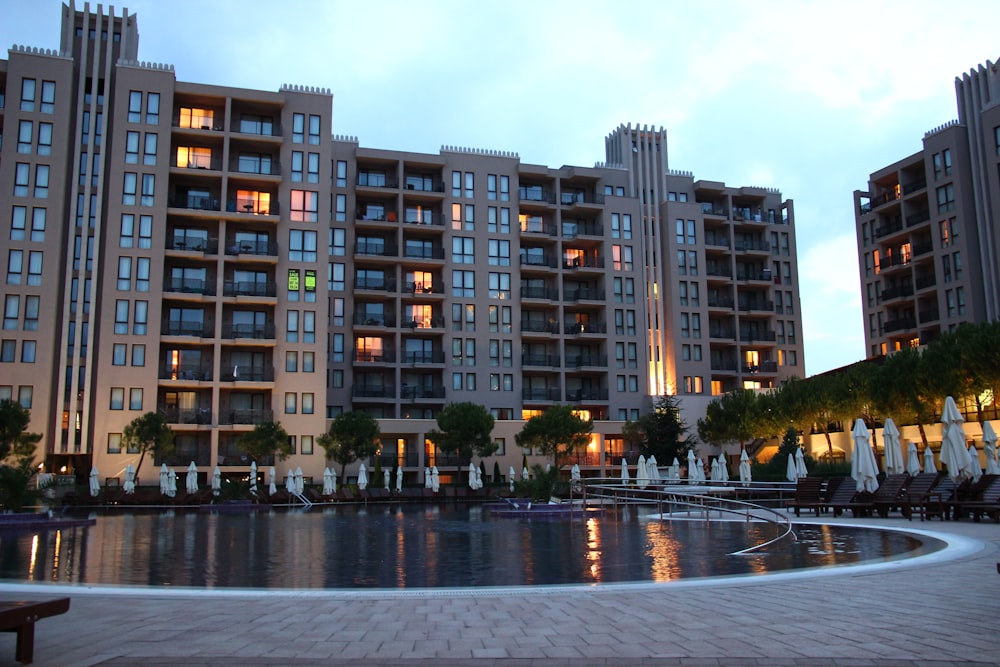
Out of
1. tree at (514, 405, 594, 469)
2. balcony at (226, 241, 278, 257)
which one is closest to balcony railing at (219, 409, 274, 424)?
balcony at (226, 241, 278, 257)

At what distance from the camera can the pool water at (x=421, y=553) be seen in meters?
11.9

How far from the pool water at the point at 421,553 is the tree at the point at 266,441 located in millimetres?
23978

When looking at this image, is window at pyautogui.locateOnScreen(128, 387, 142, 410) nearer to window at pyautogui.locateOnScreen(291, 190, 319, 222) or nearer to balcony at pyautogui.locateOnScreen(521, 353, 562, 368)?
window at pyautogui.locateOnScreen(291, 190, 319, 222)

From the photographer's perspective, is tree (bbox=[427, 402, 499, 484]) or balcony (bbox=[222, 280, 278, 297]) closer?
tree (bbox=[427, 402, 499, 484])

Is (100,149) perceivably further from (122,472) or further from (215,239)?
(122,472)

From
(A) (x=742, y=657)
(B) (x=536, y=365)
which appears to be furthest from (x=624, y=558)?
(B) (x=536, y=365)

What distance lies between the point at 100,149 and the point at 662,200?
145 feet

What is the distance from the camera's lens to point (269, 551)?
16.5m

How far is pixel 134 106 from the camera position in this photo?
5441 cm

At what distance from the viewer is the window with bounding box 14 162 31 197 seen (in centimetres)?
5212

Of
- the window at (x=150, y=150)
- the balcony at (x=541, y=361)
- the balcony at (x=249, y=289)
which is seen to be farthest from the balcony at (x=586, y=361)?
the window at (x=150, y=150)

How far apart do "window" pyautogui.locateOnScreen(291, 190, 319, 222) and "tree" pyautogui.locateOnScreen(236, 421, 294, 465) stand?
14910 millimetres

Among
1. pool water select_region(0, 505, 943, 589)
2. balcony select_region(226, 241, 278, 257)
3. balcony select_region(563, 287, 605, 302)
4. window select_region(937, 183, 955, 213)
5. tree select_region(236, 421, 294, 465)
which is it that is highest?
window select_region(937, 183, 955, 213)

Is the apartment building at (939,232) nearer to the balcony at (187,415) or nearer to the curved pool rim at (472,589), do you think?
the balcony at (187,415)
